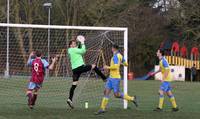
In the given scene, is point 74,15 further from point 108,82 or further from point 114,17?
point 108,82

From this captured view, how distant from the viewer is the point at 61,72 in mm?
23359

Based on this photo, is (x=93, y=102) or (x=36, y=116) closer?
(x=36, y=116)

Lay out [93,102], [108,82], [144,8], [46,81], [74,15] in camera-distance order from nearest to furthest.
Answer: [108,82] → [93,102] → [46,81] → [74,15] → [144,8]

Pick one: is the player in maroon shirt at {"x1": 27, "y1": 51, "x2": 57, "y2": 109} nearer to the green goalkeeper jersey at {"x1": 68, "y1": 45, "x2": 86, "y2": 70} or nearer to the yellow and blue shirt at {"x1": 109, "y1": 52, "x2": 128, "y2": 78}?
the green goalkeeper jersey at {"x1": 68, "y1": 45, "x2": 86, "y2": 70}

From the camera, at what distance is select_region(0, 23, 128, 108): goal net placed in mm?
19009

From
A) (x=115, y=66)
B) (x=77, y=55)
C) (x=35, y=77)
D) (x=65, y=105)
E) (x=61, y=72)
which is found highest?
(x=77, y=55)

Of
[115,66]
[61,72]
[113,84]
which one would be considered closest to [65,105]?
[113,84]

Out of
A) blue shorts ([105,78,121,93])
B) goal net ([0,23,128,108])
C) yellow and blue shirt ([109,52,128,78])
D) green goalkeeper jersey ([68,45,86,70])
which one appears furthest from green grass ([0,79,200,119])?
green goalkeeper jersey ([68,45,86,70])

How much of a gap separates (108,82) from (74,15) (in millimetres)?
37194

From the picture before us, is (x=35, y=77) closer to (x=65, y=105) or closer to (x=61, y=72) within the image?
(x=65, y=105)

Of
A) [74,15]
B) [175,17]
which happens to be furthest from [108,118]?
[175,17]

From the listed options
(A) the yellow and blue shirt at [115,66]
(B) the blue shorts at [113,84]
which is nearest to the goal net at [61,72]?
(A) the yellow and blue shirt at [115,66]

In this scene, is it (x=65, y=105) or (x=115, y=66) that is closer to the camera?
(x=115, y=66)

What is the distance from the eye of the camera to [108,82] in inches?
616
